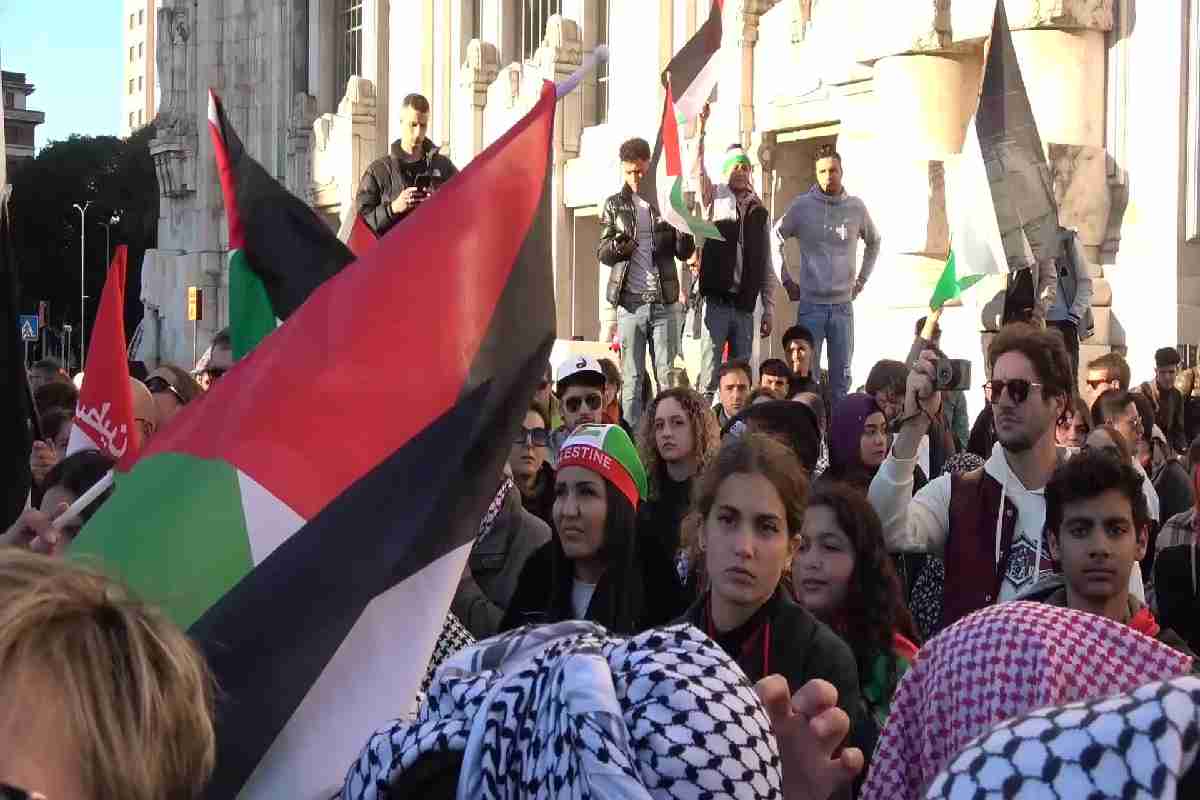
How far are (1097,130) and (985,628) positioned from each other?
12.9 meters

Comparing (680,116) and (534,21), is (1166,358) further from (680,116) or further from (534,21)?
(534,21)

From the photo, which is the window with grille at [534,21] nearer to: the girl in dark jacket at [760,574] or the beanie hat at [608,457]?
the beanie hat at [608,457]

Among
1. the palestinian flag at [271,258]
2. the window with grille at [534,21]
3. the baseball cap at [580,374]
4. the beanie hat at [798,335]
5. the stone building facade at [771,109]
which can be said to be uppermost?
the window with grille at [534,21]

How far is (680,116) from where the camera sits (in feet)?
40.9

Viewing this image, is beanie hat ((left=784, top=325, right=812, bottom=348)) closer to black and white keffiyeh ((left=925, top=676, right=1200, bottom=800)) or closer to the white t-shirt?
the white t-shirt

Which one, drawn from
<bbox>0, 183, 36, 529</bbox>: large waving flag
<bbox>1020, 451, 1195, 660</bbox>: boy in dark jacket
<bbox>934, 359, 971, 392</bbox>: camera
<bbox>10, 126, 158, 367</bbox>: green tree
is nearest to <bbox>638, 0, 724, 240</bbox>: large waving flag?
<bbox>934, 359, 971, 392</bbox>: camera

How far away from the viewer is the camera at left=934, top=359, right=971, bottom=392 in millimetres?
5637

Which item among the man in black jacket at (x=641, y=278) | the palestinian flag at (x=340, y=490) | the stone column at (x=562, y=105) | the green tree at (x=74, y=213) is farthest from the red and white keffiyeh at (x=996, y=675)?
the green tree at (x=74, y=213)

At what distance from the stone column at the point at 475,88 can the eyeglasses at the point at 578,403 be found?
20331mm

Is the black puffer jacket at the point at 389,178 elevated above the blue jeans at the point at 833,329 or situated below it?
above

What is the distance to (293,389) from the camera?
3242mm

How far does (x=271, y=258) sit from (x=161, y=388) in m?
2.47

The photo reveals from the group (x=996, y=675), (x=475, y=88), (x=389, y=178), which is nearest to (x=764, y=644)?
(x=996, y=675)

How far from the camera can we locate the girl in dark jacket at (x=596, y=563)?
4738 millimetres
